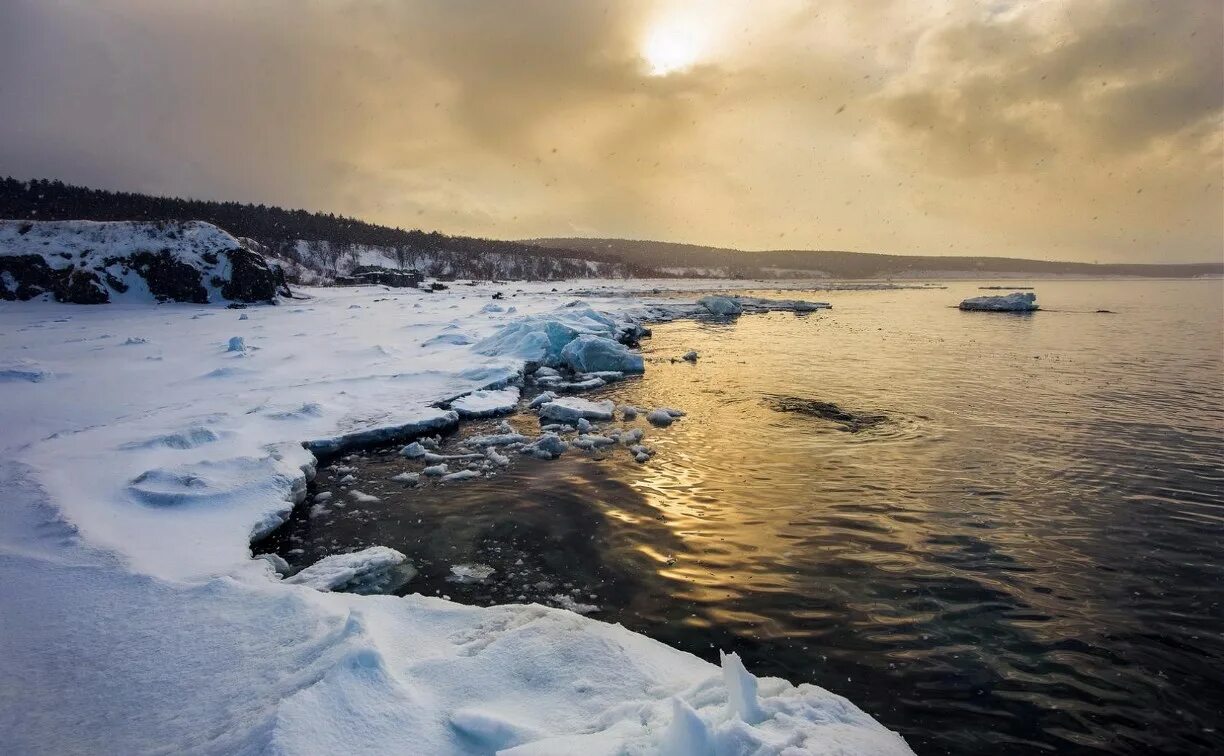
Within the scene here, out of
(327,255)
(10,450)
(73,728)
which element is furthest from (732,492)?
(327,255)

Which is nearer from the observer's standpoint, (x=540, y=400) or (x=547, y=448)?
(x=547, y=448)

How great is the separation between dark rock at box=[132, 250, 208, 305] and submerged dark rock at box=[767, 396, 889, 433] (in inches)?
1149

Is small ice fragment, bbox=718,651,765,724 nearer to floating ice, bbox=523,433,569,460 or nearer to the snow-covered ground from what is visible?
the snow-covered ground

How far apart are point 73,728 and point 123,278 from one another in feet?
107

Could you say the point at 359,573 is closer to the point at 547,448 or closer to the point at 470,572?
the point at 470,572

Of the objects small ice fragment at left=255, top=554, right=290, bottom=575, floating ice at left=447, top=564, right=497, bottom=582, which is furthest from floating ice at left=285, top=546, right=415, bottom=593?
floating ice at left=447, top=564, right=497, bottom=582

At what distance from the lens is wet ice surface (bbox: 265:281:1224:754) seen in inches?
154

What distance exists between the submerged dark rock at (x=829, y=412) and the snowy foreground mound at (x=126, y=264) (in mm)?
28656

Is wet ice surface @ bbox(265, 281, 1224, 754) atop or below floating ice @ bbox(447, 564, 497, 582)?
atop

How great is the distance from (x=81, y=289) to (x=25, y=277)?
2448 mm

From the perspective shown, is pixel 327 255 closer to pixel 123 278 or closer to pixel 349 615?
pixel 123 278

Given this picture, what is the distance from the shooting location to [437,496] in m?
7.49

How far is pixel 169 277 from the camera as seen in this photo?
27859mm

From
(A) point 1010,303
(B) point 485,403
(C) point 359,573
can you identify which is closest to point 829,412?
(B) point 485,403
